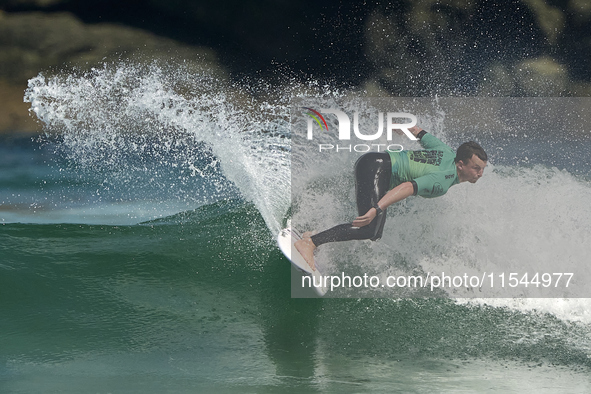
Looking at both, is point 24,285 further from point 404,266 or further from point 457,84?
point 457,84

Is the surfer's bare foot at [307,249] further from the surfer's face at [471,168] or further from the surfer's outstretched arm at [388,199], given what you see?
the surfer's face at [471,168]

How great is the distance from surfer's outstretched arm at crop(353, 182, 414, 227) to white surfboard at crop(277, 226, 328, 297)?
416mm

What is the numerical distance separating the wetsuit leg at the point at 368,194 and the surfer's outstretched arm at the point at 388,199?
0.03 metres

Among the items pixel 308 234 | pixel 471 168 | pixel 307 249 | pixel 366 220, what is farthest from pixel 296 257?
pixel 471 168

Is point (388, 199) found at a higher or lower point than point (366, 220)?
higher

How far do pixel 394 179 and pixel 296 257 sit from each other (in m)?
0.84

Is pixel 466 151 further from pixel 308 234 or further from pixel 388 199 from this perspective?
pixel 308 234

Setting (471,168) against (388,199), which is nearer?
(388,199)

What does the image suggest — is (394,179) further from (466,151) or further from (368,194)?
(466,151)

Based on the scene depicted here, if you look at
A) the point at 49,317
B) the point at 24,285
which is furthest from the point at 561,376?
the point at 24,285

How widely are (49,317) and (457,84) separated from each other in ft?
18.0

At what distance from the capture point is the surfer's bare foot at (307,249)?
3305mm

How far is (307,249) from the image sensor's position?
3.34 meters

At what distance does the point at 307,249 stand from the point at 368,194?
0.55 metres
